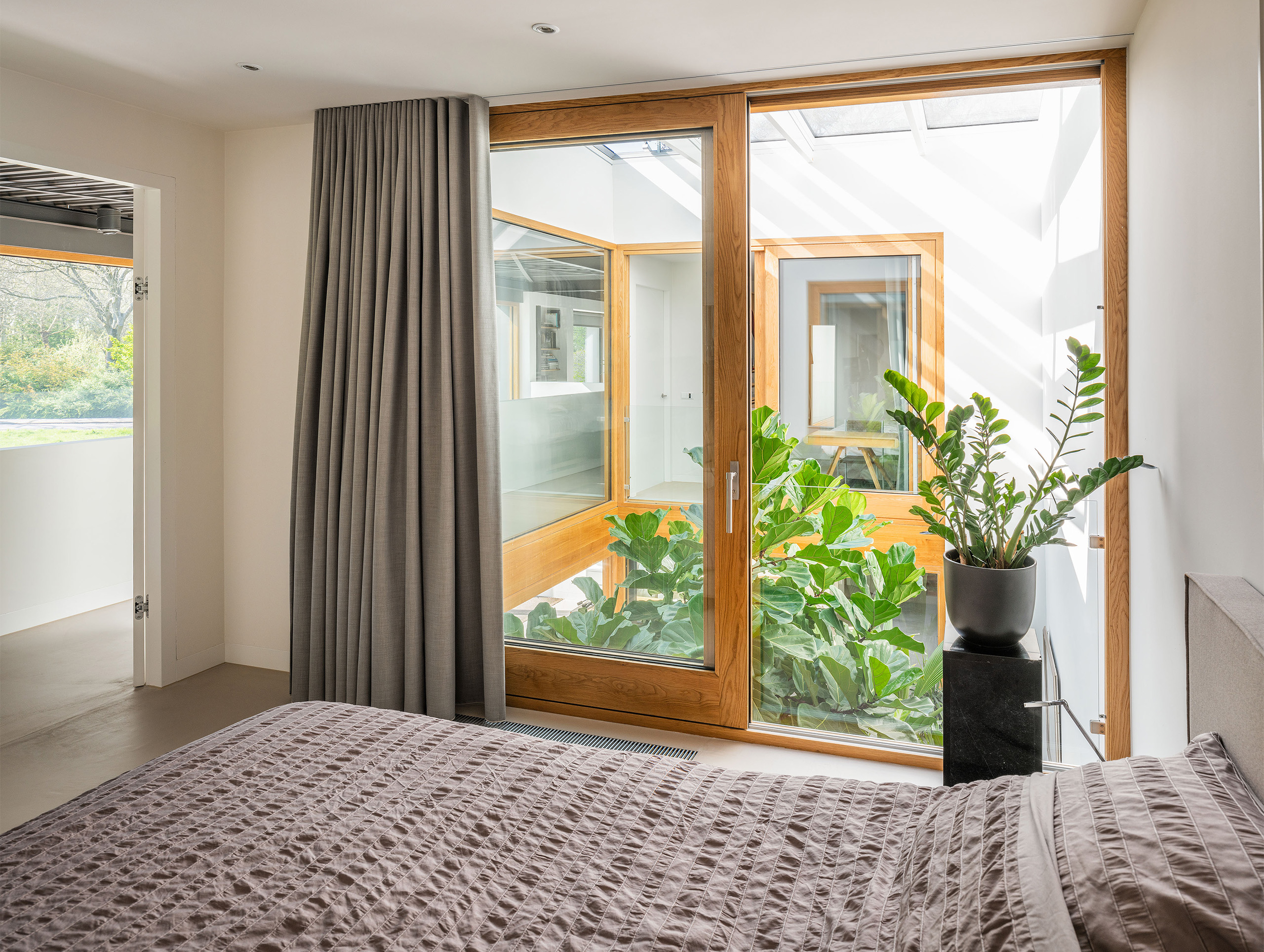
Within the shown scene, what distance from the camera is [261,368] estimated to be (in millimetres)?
3924

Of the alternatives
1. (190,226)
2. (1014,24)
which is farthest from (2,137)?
(1014,24)

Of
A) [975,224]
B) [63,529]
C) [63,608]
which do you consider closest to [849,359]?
[975,224]

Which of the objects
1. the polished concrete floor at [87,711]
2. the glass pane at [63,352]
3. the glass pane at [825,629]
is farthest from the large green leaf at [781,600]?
the glass pane at [63,352]

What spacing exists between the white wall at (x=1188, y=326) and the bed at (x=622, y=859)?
0.59 m

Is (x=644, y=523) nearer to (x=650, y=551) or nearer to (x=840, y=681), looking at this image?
(x=650, y=551)

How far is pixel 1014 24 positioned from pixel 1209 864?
2.47m

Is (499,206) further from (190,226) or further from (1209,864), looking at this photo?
(1209,864)

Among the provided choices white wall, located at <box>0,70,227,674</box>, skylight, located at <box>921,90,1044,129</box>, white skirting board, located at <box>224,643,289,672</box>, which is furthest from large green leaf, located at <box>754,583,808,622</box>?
white wall, located at <box>0,70,227,674</box>

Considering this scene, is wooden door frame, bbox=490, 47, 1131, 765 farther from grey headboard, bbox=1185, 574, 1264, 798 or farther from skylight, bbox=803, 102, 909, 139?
skylight, bbox=803, 102, 909, 139

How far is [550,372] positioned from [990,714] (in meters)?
2.06

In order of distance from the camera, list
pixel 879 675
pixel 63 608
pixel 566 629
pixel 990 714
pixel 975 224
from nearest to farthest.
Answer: pixel 990 714 < pixel 879 675 < pixel 566 629 < pixel 975 224 < pixel 63 608

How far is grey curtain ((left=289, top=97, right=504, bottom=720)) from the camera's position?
332 cm

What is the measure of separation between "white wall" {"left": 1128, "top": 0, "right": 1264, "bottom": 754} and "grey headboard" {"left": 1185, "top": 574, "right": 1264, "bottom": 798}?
0.22ft

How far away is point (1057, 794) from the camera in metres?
1.27
